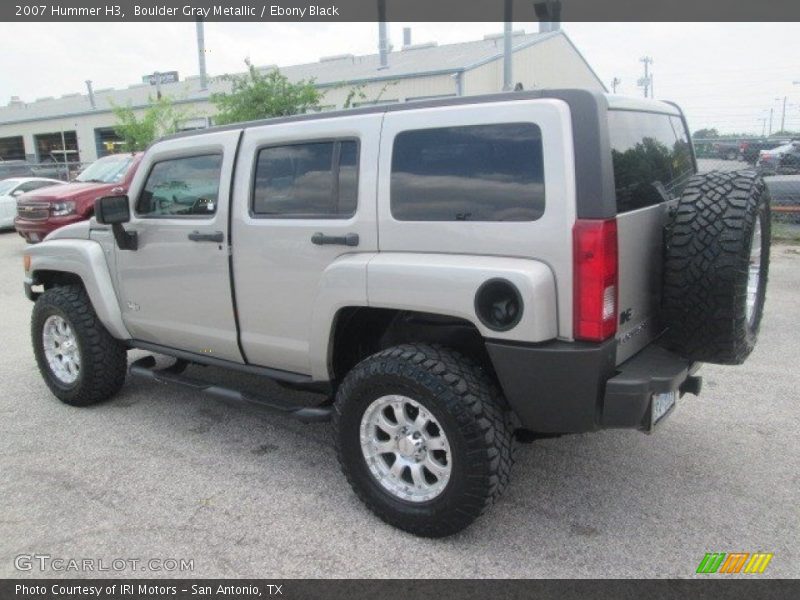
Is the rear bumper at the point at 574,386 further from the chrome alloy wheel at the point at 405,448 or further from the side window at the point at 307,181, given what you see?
the side window at the point at 307,181

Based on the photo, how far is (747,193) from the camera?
2.94 m

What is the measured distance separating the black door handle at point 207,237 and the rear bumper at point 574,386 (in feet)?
5.82

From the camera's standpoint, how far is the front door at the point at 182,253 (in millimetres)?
3854

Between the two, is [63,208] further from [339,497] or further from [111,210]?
[339,497]

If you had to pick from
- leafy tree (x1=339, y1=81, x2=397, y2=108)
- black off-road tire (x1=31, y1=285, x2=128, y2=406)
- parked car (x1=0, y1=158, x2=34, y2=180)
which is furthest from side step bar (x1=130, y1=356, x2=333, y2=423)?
parked car (x1=0, y1=158, x2=34, y2=180)

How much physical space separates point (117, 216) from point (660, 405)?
3.35 meters

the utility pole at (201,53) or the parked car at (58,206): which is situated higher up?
the utility pole at (201,53)

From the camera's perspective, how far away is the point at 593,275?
265 centimetres

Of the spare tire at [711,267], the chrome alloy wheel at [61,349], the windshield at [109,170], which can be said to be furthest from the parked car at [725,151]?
the chrome alloy wheel at [61,349]

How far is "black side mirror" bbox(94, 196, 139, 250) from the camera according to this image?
13.7 ft

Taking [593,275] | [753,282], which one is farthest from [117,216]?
[753,282]

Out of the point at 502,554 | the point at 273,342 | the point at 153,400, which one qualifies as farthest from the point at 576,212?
the point at 153,400

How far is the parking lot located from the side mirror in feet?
4.51
